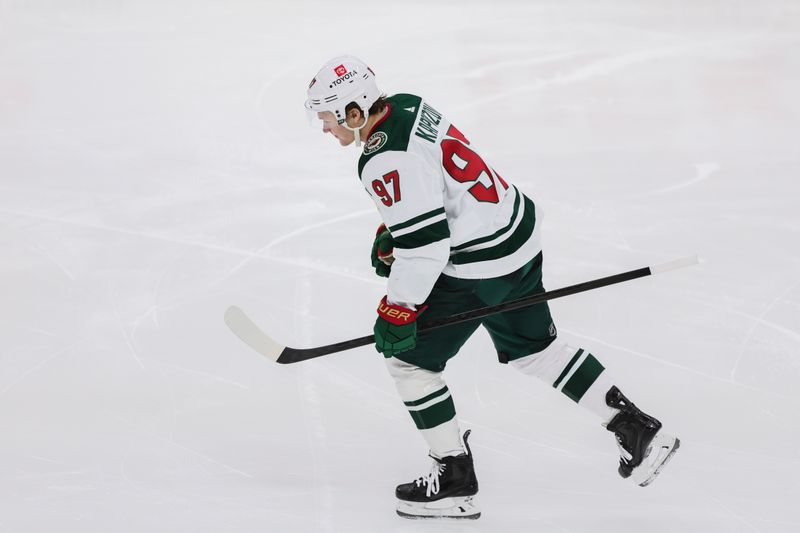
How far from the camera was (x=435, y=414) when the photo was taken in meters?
2.36

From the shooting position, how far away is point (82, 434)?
2.76 meters

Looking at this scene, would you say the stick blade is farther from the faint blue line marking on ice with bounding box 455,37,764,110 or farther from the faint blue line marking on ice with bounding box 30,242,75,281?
the faint blue line marking on ice with bounding box 455,37,764,110

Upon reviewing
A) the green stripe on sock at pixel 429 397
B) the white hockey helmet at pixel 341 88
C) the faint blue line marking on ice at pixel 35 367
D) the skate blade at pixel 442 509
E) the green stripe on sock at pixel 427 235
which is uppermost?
the white hockey helmet at pixel 341 88

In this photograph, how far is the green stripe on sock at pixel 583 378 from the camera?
2477mm

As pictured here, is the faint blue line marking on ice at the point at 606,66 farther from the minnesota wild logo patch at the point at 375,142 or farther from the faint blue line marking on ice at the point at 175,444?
the minnesota wild logo patch at the point at 375,142

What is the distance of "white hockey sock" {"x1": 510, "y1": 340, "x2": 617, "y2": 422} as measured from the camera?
247 cm

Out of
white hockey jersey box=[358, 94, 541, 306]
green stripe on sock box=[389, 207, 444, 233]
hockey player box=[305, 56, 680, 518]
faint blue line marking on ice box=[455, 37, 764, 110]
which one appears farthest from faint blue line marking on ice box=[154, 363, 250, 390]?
faint blue line marking on ice box=[455, 37, 764, 110]

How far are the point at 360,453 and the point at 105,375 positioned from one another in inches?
35.6

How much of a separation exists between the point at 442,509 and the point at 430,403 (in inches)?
10.7

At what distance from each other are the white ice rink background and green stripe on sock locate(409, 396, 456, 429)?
25 centimetres


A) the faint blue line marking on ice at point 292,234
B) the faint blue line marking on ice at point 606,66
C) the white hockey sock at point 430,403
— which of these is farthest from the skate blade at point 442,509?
the faint blue line marking on ice at point 606,66

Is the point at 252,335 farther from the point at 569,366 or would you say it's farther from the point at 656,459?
the point at 656,459

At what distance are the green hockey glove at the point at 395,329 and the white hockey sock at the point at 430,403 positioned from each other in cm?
12

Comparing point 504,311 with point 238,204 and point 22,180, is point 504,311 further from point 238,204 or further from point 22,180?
point 22,180
